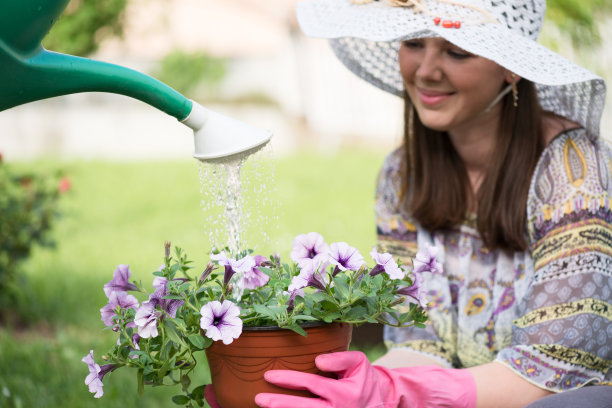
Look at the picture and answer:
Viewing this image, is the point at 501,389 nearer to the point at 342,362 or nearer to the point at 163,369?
the point at 342,362

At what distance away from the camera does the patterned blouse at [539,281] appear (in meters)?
1.88

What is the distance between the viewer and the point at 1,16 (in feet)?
3.76

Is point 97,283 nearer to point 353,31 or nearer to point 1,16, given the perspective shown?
point 353,31

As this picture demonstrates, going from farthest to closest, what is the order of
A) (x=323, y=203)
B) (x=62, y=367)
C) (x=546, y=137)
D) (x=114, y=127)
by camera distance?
(x=114, y=127), (x=323, y=203), (x=62, y=367), (x=546, y=137)

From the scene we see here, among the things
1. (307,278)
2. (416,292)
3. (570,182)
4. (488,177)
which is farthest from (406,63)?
(307,278)

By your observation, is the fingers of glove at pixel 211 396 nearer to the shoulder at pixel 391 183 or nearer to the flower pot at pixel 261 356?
the flower pot at pixel 261 356

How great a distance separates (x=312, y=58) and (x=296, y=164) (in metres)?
4.91

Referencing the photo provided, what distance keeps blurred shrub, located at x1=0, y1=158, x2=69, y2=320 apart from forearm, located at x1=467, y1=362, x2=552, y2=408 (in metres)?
Answer: 2.84

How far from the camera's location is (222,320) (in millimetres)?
1413

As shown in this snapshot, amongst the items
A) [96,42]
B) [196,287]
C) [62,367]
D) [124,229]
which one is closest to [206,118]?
[196,287]

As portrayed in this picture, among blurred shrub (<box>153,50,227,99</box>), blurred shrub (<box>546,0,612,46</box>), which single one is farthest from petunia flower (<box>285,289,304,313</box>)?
blurred shrub (<box>153,50,227,99</box>)

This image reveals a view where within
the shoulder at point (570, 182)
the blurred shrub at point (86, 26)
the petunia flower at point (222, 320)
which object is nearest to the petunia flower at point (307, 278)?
the petunia flower at point (222, 320)

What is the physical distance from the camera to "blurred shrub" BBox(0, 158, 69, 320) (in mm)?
3971

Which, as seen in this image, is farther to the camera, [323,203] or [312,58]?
[312,58]
